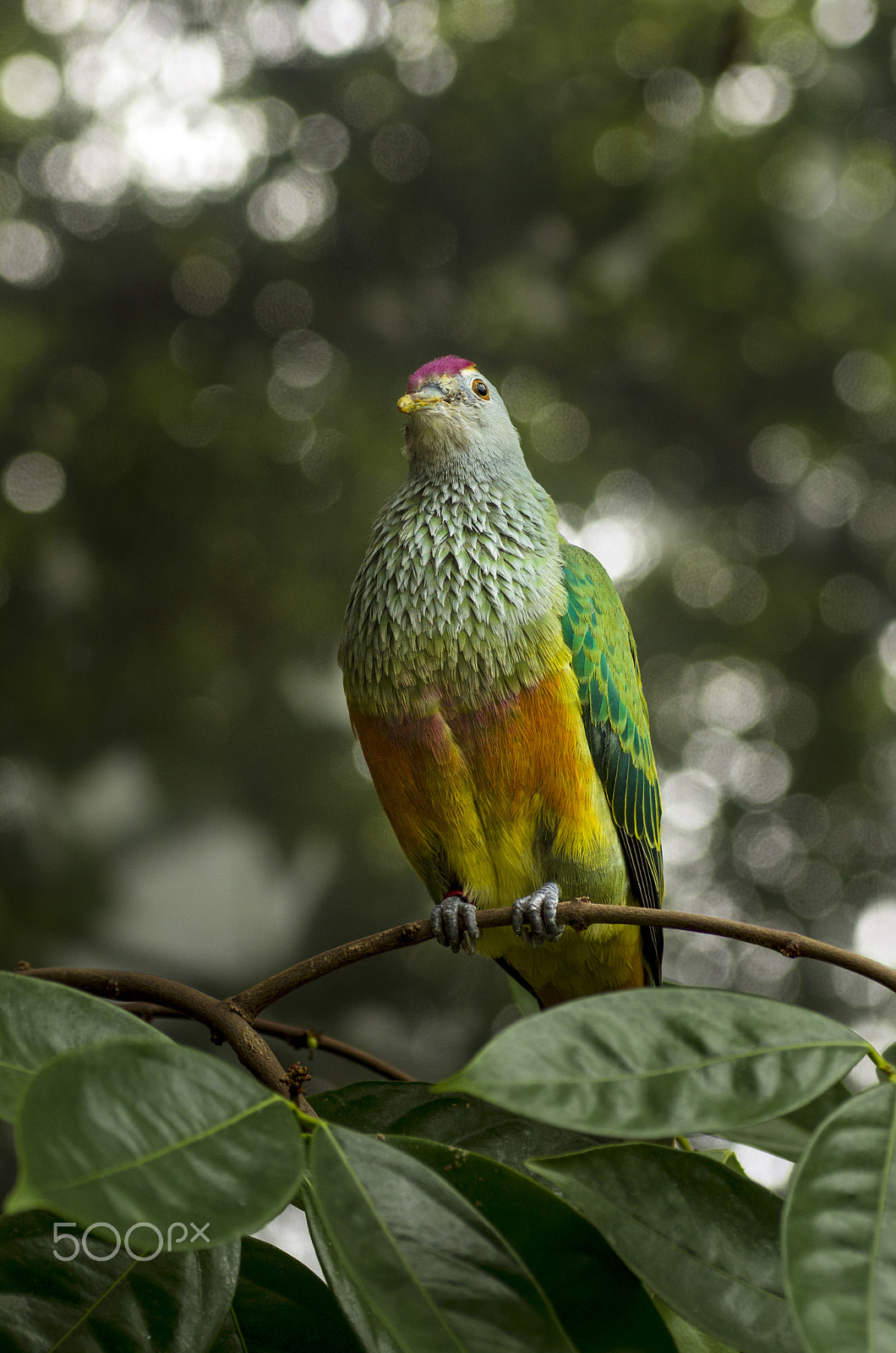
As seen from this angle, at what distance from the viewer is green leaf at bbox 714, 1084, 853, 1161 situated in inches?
17.0

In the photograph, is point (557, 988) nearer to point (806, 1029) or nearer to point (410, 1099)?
point (410, 1099)

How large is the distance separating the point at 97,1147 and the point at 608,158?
4.80ft

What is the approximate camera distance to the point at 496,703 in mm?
645

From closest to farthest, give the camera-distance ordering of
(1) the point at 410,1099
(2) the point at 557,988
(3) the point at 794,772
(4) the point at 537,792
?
(1) the point at 410,1099, (4) the point at 537,792, (2) the point at 557,988, (3) the point at 794,772

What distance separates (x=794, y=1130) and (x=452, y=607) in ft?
1.15

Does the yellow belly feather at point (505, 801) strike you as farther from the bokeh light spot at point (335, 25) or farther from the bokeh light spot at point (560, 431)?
the bokeh light spot at point (335, 25)

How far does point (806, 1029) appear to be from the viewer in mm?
349

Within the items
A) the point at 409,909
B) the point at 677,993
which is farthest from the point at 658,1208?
the point at 409,909

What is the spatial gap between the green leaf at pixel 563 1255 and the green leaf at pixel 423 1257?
4cm

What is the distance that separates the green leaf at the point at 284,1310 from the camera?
0.40 m

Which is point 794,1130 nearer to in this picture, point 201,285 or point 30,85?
point 201,285

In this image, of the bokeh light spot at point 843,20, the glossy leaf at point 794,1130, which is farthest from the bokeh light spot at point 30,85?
the glossy leaf at point 794,1130

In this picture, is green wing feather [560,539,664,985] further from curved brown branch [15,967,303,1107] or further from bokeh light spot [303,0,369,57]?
bokeh light spot [303,0,369,57]

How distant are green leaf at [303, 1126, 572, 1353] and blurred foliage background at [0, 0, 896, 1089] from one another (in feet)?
3.32
